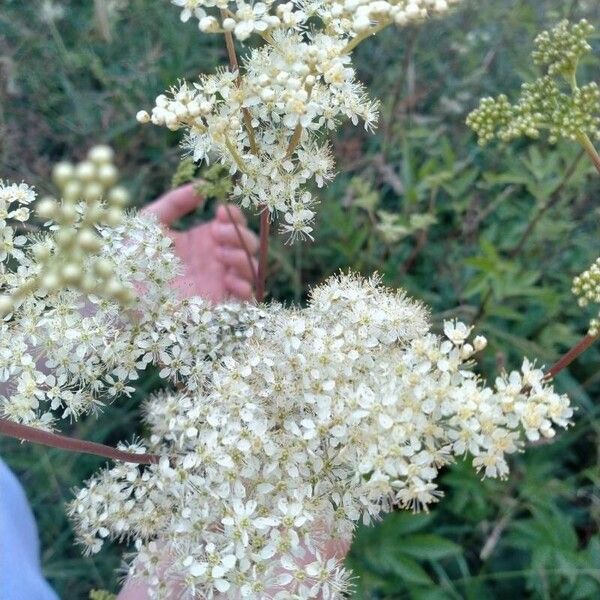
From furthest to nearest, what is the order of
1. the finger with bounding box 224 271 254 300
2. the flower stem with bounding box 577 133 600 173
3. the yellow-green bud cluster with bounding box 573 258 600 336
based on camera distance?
the finger with bounding box 224 271 254 300 < the flower stem with bounding box 577 133 600 173 < the yellow-green bud cluster with bounding box 573 258 600 336

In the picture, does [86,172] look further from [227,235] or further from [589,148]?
[227,235]

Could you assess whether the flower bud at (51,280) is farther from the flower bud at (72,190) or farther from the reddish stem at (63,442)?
the reddish stem at (63,442)

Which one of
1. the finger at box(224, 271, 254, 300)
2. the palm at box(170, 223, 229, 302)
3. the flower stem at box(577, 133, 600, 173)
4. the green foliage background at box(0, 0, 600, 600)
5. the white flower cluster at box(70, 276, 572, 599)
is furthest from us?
the palm at box(170, 223, 229, 302)

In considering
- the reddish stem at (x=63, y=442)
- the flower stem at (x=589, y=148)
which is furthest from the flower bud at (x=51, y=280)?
the flower stem at (x=589, y=148)

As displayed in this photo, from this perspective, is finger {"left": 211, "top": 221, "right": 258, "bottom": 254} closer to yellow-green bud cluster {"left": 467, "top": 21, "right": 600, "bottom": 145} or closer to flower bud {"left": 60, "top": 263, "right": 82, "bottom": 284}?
yellow-green bud cluster {"left": 467, "top": 21, "right": 600, "bottom": 145}

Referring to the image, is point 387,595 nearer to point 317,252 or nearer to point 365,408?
point 317,252

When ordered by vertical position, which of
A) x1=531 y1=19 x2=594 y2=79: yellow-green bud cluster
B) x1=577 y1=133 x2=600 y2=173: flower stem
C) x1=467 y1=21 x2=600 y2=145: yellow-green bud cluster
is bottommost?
x1=577 y1=133 x2=600 y2=173: flower stem

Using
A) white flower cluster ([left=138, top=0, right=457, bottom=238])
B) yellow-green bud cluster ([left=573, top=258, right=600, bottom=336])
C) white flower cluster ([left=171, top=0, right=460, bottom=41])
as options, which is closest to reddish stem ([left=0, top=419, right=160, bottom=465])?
white flower cluster ([left=138, top=0, right=457, bottom=238])
